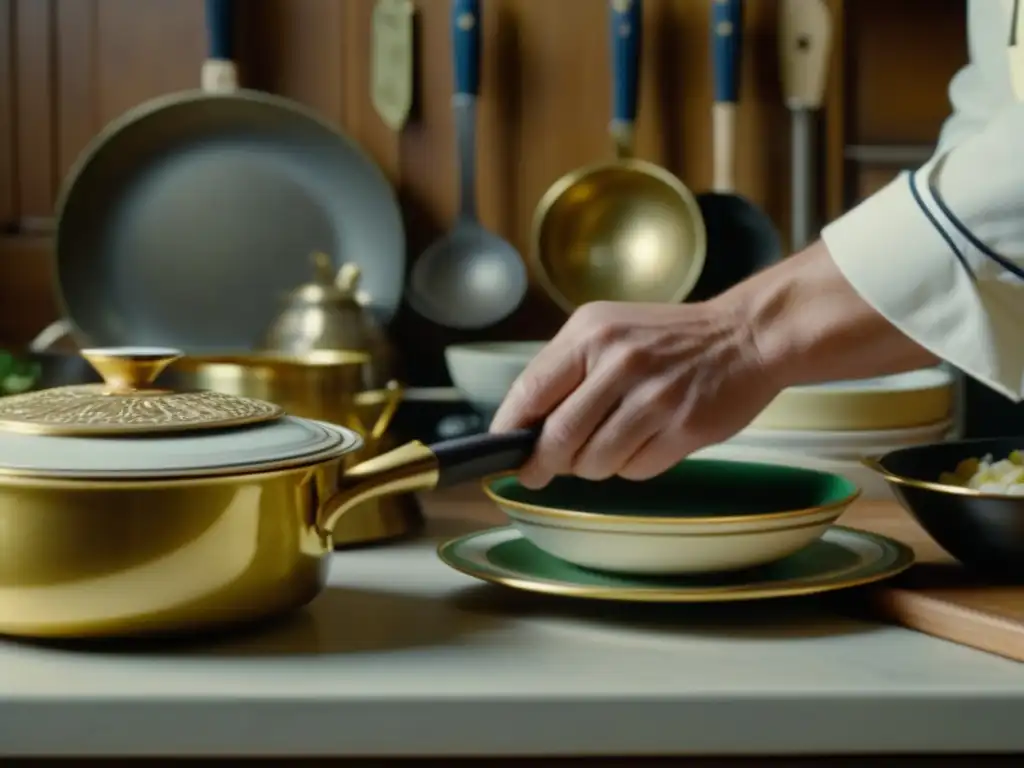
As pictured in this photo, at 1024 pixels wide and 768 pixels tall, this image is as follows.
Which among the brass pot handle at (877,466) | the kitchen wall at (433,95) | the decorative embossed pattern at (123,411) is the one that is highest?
the kitchen wall at (433,95)

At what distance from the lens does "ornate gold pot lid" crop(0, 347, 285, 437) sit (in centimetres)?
59

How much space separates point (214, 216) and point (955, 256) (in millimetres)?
874

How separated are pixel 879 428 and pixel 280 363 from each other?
46cm

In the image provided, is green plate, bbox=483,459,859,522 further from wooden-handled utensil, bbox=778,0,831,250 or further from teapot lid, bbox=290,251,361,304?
wooden-handled utensil, bbox=778,0,831,250

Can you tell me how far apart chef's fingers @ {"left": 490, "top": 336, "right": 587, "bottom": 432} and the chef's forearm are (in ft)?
0.31

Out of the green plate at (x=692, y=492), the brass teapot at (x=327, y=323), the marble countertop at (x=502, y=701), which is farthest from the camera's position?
the brass teapot at (x=327, y=323)

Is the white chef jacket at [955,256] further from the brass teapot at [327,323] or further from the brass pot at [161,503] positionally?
the brass teapot at [327,323]

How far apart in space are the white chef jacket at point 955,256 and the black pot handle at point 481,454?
7.6 inches

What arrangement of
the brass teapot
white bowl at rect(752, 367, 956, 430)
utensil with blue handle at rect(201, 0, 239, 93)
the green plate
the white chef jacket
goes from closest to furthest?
the white chef jacket < the green plate < white bowl at rect(752, 367, 956, 430) < the brass teapot < utensil with blue handle at rect(201, 0, 239, 93)

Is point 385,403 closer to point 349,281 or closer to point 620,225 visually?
point 349,281

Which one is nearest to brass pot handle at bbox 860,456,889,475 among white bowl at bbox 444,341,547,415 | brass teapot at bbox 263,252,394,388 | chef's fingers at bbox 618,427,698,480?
chef's fingers at bbox 618,427,698,480

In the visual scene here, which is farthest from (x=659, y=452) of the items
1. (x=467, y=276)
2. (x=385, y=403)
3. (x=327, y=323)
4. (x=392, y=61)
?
(x=392, y=61)

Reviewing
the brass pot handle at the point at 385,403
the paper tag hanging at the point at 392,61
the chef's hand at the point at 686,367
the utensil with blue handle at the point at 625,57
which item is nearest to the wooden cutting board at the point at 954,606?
the chef's hand at the point at 686,367

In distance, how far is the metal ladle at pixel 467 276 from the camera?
134 cm
